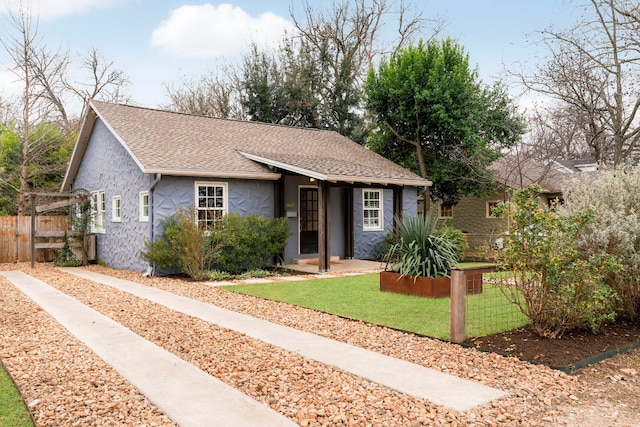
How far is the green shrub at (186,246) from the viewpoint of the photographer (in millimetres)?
11430

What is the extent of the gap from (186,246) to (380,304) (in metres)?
5.22

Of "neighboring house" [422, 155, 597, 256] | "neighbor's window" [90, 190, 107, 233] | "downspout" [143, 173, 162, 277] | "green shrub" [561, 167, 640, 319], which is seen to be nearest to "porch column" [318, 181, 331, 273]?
"downspout" [143, 173, 162, 277]

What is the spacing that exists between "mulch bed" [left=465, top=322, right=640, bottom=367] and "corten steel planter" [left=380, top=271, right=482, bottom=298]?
2.33 m

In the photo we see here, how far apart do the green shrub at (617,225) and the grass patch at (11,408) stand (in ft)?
19.7

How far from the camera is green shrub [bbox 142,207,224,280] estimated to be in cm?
1143

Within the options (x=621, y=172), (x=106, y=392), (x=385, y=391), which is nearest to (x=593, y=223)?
(x=621, y=172)

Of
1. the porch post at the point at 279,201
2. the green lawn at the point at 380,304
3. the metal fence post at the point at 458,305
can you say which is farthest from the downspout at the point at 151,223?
the metal fence post at the point at 458,305

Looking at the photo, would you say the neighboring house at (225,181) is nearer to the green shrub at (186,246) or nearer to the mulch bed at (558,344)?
the green shrub at (186,246)

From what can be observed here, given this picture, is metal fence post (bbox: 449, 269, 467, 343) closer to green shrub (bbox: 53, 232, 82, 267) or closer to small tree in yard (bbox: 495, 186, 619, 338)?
small tree in yard (bbox: 495, 186, 619, 338)

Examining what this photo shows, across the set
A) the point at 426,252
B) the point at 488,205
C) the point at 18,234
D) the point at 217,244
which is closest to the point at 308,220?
the point at 217,244

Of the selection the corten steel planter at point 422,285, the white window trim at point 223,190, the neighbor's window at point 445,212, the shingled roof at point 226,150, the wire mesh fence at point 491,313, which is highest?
the shingled roof at point 226,150

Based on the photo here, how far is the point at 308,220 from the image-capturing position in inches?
593

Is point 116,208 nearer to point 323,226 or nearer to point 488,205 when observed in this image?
point 323,226

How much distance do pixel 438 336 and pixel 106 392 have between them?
12.3ft
